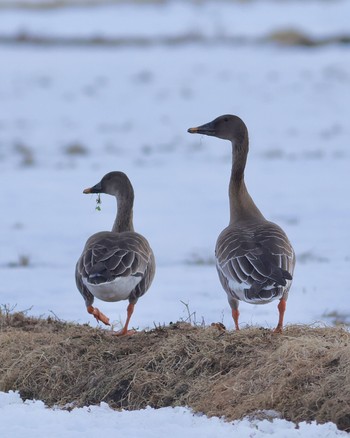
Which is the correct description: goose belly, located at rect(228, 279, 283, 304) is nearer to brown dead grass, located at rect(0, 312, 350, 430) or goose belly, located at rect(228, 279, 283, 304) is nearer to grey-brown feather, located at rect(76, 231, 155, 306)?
brown dead grass, located at rect(0, 312, 350, 430)

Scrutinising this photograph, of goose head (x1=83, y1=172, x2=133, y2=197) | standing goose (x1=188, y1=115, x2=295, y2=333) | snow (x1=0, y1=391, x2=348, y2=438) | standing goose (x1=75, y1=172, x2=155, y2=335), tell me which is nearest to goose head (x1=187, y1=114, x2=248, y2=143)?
standing goose (x1=188, y1=115, x2=295, y2=333)

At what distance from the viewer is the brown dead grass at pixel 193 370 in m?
5.60

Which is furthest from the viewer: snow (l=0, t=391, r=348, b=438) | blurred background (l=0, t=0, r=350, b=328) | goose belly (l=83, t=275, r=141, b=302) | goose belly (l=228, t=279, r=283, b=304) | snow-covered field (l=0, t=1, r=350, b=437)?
blurred background (l=0, t=0, r=350, b=328)

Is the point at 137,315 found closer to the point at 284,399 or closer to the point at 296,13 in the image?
the point at 284,399

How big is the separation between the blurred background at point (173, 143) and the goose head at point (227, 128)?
1.43 m

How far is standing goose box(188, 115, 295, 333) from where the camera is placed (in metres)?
6.41

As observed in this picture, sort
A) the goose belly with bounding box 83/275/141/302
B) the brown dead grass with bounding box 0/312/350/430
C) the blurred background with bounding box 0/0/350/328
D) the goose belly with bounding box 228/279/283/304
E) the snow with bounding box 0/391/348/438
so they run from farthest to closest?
the blurred background with bounding box 0/0/350/328, the goose belly with bounding box 83/275/141/302, the goose belly with bounding box 228/279/283/304, the brown dead grass with bounding box 0/312/350/430, the snow with bounding box 0/391/348/438

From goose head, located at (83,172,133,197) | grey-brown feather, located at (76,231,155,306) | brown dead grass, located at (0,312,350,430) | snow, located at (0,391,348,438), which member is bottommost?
snow, located at (0,391,348,438)

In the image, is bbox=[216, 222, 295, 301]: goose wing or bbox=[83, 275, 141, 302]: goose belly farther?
bbox=[83, 275, 141, 302]: goose belly

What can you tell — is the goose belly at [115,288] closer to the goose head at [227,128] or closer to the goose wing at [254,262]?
the goose wing at [254,262]

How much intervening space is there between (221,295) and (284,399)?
406cm

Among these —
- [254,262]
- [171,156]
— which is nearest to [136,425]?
[254,262]

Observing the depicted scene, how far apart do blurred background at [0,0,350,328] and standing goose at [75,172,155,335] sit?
1079mm

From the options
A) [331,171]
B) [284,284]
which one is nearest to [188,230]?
[331,171]
